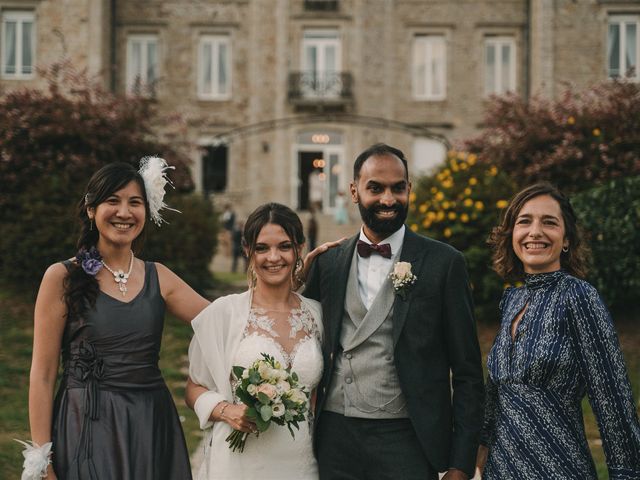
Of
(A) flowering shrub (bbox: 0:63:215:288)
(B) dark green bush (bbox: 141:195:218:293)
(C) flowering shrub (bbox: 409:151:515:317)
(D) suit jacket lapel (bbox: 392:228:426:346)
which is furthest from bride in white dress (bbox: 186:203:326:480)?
(B) dark green bush (bbox: 141:195:218:293)

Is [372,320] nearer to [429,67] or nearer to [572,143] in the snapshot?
[572,143]

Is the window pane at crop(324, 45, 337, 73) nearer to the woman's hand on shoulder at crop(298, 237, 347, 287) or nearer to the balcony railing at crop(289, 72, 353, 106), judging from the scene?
the balcony railing at crop(289, 72, 353, 106)

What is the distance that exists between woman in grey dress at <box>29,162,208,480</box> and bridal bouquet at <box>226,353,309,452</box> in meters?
0.52

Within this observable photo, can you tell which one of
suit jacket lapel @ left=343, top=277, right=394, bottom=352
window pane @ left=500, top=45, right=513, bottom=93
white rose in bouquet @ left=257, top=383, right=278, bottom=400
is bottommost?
white rose in bouquet @ left=257, top=383, right=278, bottom=400

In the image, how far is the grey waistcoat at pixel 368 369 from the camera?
4219 mm

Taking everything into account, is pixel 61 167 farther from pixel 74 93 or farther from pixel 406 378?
pixel 406 378

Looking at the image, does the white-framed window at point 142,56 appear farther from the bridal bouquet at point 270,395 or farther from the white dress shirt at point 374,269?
the bridal bouquet at point 270,395

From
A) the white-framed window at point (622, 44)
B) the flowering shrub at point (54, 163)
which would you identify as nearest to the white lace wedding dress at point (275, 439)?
the flowering shrub at point (54, 163)

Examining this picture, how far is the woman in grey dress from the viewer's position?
4137 mm

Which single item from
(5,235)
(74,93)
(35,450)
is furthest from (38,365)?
(74,93)

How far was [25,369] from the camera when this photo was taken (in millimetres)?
10117

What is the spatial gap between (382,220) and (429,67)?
2699cm

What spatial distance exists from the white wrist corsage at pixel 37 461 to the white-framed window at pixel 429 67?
27.5 metres

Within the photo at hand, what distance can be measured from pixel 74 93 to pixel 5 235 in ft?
10.5
